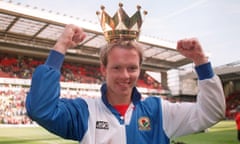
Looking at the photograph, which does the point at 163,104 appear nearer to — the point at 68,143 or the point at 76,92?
the point at 68,143

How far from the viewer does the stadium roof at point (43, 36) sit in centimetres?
2331

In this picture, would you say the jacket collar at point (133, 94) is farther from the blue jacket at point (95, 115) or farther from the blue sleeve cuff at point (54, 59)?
the blue sleeve cuff at point (54, 59)

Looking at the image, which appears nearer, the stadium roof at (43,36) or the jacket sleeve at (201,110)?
the jacket sleeve at (201,110)

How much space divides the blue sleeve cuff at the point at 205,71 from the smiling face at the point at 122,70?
0.36 m

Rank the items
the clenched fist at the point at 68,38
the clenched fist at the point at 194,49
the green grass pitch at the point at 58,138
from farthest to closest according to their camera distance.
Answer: the green grass pitch at the point at 58,138, the clenched fist at the point at 194,49, the clenched fist at the point at 68,38

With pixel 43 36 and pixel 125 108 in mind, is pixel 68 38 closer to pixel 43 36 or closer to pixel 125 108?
pixel 125 108

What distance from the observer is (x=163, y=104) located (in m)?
2.04

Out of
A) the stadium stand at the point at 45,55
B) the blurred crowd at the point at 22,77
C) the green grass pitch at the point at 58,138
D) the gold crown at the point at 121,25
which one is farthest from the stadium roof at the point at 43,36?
the gold crown at the point at 121,25

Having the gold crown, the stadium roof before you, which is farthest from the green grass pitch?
the gold crown

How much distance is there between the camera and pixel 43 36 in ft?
91.2

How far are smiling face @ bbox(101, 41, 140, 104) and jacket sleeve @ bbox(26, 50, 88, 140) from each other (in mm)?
228

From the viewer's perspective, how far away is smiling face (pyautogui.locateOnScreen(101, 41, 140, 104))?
1.89m

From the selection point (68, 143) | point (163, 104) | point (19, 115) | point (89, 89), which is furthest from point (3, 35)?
point (163, 104)

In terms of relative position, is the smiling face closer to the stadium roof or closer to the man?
the man
